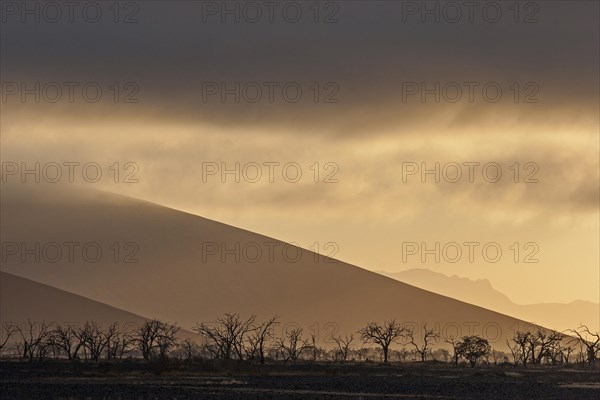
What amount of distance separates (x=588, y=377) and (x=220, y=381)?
1360 inches

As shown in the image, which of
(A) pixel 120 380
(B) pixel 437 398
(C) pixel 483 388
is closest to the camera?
→ (B) pixel 437 398

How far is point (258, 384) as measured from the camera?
76188mm

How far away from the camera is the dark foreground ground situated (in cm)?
6266

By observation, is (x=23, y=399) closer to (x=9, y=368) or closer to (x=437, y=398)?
(x=437, y=398)

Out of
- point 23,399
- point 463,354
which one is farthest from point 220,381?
point 463,354

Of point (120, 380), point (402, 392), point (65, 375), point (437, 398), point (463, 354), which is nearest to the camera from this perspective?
point (437, 398)

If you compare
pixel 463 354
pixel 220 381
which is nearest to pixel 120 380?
pixel 220 381

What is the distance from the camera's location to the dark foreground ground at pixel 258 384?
62656mm

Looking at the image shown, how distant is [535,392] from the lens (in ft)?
229

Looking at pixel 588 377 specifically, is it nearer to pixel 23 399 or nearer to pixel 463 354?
pixel 463 354

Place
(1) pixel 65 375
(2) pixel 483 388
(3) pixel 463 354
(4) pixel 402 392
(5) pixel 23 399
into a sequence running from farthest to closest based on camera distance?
(3) pixel 463 354 < (1) pixel 65 375 < (2) pixel 483 388 < (4) pixel 402 392 < (5) pixel 23 399

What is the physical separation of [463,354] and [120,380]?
7101cm

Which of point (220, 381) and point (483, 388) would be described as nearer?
point (483, 388)

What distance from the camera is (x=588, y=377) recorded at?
9781cm
